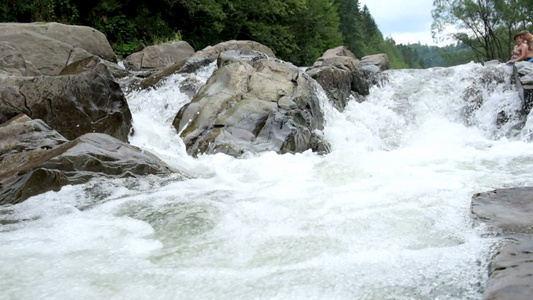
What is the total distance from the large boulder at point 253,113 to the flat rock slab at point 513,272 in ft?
13.4

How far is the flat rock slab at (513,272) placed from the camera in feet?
6.86

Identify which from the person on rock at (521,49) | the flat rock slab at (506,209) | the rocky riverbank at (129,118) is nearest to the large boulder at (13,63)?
the rocky riverbank at (129,118)

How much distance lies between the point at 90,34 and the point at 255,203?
927 cm

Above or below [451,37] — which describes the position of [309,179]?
below

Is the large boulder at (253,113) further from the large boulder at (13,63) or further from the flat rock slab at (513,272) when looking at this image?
the flat rock slab at (513,272)

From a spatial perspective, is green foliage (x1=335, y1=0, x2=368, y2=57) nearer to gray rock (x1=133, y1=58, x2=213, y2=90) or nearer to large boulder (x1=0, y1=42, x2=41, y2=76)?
gray rock (x1=133, y1=58, x2=213, y2=90)

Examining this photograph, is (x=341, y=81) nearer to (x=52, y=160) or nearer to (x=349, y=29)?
(x=52, y=160)

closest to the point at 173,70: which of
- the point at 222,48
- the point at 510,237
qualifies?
the point at 222,48

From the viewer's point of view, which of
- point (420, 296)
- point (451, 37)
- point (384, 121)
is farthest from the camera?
point (451, 37)

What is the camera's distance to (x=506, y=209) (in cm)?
326

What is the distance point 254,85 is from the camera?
26.3ft

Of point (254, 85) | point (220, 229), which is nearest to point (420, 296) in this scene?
point (220, 229)

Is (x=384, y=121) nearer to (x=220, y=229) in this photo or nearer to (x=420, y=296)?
(x=220, y=229)

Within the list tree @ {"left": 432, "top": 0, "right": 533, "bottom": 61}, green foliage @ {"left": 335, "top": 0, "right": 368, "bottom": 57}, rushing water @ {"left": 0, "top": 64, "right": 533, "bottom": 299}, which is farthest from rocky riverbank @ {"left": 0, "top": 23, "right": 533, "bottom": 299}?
green foliage @ {"left": 335, "top": 0, "right": 368, "bottom": 57}
